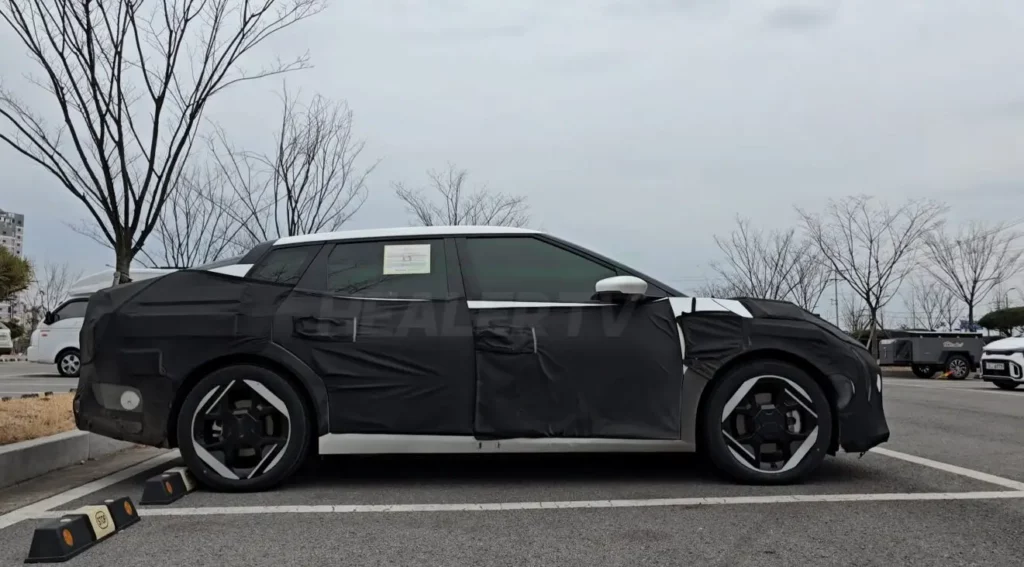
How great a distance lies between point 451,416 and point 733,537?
159cm

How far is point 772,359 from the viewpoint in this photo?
426 cm

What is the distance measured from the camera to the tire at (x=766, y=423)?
13.6 ft

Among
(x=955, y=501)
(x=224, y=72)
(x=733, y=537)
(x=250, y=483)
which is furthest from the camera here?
(x=224, y=72)

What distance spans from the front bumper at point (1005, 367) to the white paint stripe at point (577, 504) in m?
10.4

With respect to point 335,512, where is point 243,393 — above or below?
above

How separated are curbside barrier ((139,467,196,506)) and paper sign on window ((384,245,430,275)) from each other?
5.01 feet

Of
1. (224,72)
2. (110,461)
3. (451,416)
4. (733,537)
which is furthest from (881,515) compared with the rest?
(224,72)

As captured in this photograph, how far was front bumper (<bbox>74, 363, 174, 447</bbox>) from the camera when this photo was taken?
4.18m

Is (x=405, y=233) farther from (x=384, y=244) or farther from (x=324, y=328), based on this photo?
(x=324, y=328)

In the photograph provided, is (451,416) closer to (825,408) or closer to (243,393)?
(243,393)

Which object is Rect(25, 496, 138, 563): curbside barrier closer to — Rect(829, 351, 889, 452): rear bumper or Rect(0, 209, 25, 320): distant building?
Rect(829, 351, 889, 452): rear bumper

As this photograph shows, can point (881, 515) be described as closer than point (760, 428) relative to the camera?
Yes

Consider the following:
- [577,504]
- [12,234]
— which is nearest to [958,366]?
[577,504]

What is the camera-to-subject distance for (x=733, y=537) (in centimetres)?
321
